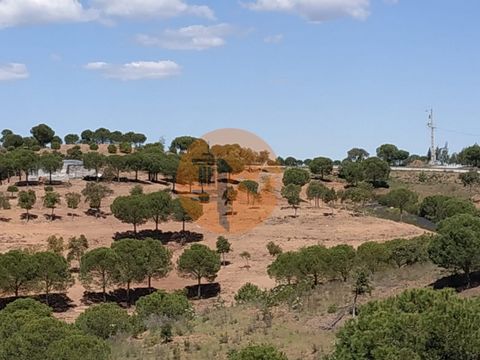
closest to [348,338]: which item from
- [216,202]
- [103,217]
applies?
[103,217]

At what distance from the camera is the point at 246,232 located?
46906mm

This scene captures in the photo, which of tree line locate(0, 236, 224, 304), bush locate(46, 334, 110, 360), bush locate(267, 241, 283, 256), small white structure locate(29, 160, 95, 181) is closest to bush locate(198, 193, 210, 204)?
bush locate(267, 241, 283, 256)

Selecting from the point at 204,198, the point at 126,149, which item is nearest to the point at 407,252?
the point at 204,198

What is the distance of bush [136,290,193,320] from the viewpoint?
22639 millimetres

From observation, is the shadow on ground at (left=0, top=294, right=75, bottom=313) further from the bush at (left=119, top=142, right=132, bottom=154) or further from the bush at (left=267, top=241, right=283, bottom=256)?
the bush at (left=119, top=142, right=132, bottom=154)

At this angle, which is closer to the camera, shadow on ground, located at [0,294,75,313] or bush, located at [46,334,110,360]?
bush, located at [46,334,110,360]

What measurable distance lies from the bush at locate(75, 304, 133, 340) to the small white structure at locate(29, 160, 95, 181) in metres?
39.0

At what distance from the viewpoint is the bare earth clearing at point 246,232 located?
3862 centimetres

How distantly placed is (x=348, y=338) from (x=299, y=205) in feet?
147

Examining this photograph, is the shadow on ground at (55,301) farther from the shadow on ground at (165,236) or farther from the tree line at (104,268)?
the shadow on ground at (165,236)

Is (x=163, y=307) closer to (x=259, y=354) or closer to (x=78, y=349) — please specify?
(x=78, y=349)

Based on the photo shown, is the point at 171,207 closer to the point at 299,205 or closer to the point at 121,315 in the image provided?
the point at 299,205

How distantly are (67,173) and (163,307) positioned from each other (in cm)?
4230

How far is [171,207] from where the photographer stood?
→ 44625 millimetres
